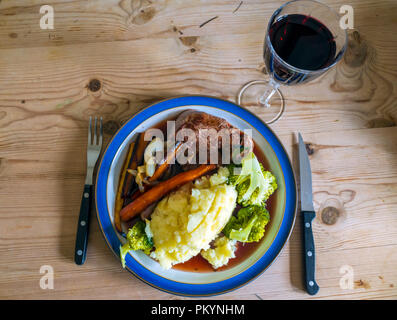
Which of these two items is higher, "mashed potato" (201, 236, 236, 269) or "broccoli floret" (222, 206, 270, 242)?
"broccoli floret" (222, 206, 270, 242)

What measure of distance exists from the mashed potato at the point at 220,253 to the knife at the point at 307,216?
0.45 m

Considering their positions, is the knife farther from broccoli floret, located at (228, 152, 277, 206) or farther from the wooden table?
broccoli floret, located at (228, 152, 277, 206)

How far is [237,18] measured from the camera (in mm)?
1992

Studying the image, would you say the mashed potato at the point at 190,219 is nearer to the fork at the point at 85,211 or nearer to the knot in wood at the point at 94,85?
the fork at the point at 85,211

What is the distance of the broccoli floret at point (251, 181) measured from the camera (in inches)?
65.2

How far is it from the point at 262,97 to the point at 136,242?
1.18 metres

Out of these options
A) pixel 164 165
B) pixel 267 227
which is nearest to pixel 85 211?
pixel 164 165

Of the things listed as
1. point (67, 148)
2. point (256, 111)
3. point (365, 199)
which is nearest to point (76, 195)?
point (67, 148)

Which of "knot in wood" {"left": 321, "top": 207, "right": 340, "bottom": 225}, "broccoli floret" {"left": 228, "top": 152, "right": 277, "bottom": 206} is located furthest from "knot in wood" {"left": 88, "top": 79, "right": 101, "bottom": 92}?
"knot in wood" {"left": 321, "top": 207, "right": 340, "bottom": 225}

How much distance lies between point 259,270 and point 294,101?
1079 millimetres

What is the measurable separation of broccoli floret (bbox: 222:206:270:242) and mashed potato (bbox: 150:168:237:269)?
0.19 feet

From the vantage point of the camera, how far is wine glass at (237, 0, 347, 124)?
1493 mm

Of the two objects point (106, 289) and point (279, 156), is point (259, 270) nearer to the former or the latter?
point (279, 156)

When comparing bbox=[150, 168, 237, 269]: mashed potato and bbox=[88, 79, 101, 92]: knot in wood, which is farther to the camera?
bbox=[88, 79, 101, 92]: knot in wood
